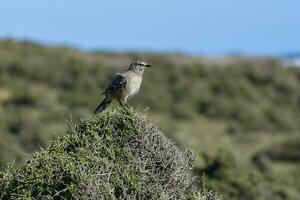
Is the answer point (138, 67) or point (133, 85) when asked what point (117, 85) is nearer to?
point (133, 85)

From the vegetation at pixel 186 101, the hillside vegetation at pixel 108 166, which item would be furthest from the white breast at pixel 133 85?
the vegetation at pixel 186 101

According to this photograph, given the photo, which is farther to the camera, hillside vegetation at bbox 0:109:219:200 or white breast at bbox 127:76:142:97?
white breast at bbox 127:76:142:97

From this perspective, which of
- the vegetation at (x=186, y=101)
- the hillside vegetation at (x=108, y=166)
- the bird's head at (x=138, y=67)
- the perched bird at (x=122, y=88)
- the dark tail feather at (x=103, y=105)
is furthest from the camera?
the vegetation at (x=186, y=101)

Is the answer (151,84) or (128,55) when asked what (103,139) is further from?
(128,55)

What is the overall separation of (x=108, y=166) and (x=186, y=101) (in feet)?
136

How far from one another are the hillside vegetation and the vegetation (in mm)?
8671

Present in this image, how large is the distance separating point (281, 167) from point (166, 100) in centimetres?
2166

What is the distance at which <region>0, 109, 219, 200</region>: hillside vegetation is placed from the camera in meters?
6.72

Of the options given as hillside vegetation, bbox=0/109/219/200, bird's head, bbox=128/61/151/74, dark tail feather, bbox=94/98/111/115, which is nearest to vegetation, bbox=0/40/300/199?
Answer: bird's head, bbox=128/61/151/74

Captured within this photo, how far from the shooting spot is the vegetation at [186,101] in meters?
27.5

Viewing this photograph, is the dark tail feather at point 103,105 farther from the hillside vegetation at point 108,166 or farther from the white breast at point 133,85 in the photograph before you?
the hillside vegetation at point 108,166

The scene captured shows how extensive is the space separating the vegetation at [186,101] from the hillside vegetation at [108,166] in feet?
28.4

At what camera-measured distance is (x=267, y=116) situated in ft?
144

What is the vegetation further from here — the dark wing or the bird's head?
the dark wing
